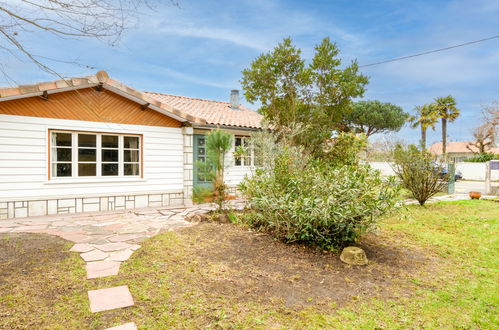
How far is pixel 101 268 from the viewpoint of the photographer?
13.0ft

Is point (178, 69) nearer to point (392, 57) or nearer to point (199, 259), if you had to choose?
point (199, 259)

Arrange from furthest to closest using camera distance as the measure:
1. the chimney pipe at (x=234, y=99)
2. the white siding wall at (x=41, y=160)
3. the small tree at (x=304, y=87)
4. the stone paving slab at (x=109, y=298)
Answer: the chimney pipe at (x=234, y=99) < the small tree at (x=304, y=87) < the white siding wall at (x=41, y=160) < the stone paving slab at (x=109, y=298)

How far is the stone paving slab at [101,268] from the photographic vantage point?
3.75 meters

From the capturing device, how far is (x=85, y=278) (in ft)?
11.9

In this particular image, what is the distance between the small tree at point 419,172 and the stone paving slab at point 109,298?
9.58m

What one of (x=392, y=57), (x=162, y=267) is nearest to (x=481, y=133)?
(x=392, y=57)

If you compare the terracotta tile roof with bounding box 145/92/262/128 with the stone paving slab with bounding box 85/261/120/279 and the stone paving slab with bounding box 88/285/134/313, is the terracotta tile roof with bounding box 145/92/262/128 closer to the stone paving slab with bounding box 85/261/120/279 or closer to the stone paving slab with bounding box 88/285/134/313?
the stone paving slab with bounding box 85/261/120/279

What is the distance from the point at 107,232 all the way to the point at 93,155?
328 centimetres

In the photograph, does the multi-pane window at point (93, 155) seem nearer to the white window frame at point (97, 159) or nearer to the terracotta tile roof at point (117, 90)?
the white window frame at point (97, 159)

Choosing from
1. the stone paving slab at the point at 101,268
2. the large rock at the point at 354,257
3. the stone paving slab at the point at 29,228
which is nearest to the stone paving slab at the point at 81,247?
the stone paving slab at the point at 101,268

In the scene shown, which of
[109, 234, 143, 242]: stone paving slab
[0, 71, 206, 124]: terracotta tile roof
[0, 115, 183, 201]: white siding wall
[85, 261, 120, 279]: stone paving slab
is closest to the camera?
[85, 261, 120, 279]: stone paving slab

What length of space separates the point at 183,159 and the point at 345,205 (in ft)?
21.4

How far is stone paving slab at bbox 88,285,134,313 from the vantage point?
2.96 metres

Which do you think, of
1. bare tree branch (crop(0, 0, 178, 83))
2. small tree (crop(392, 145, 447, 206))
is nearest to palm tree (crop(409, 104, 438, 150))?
small tree (crop(392, 145, 447, 206))
